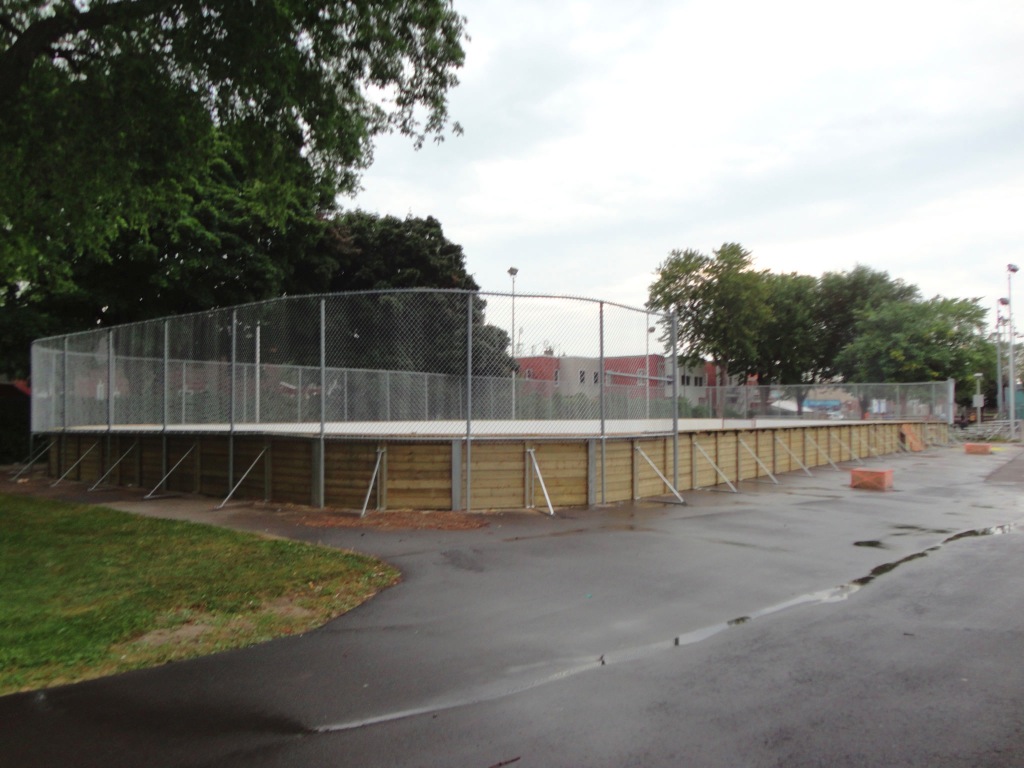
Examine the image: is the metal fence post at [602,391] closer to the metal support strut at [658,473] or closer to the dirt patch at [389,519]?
the metal support strut at [658,473]

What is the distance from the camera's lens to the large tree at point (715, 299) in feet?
162

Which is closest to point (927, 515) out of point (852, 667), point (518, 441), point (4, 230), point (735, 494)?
point (735, 494)

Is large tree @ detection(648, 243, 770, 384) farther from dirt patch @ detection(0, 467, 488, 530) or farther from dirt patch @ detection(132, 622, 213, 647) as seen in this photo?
dirt patch @ detection(132, 622, 213, 647)

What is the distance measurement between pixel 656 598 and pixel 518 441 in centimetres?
514

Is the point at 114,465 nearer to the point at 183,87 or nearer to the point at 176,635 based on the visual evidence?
the point at 183,87

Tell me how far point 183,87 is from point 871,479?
14593 mm

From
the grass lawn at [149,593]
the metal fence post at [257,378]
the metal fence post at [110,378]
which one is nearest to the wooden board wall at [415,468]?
the metal fence post at [110,378]

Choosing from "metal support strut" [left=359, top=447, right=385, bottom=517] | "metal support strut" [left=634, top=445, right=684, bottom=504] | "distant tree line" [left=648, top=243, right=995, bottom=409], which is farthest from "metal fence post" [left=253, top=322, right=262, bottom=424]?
"distant tree line" [left=648, top=243, right=995, bottom=409]

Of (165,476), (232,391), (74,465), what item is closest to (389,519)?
(232,391)

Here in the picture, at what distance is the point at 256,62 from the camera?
9.97 meters

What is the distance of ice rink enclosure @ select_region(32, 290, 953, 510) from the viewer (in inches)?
457

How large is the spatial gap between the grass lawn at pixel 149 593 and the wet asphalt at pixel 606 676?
1.03 feet

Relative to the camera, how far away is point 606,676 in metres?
4.79

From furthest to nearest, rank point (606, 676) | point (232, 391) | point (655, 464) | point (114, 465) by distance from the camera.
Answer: point (114, 465)
point (655, 464)
point (232, 391)
point (606, 676)
